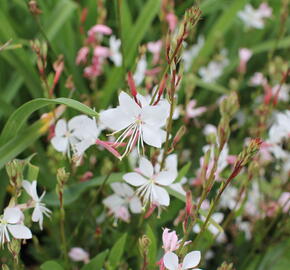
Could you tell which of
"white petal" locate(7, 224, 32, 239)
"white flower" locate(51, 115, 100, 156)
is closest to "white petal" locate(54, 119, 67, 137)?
"white flower" locate(51, 115, 100, 156)

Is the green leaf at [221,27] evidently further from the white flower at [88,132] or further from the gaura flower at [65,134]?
the white flower at [88,132]

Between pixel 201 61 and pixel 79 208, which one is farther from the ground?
pixel 201 61

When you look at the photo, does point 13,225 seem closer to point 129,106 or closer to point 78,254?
point 129,106

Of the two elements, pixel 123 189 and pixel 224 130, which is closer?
pixel 224 130

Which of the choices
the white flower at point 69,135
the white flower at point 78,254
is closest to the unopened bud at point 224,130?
the white flower at point 69,135

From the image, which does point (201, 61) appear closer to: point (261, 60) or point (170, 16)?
point (170, 16)

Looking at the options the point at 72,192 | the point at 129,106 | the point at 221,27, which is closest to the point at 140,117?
the point at 129,106

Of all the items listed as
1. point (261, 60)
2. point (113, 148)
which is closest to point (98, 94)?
point (113, 148)
